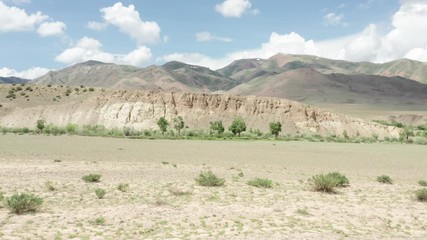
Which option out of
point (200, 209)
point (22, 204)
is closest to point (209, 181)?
point (200, 209)

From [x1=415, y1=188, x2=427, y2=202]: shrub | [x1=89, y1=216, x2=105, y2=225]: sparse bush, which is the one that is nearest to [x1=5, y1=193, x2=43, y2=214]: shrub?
[x1=89, y1=216, x2=105, y2=225]: sparse bush

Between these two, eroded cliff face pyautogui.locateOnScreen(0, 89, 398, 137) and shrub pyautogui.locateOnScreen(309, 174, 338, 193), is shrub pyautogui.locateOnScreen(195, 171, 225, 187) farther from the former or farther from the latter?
eroded cliff face pyautogui.locateOnScreen(0, 89, 398, 137)

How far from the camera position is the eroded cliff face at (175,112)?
3829 inches

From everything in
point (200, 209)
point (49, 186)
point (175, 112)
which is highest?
point (175, 112)

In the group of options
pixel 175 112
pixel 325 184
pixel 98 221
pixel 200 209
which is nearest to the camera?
pixel 98 221

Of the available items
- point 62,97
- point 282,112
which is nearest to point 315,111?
point 282,112

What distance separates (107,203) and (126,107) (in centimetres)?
8628

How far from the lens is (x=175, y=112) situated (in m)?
102

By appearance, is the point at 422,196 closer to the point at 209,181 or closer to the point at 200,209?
the point at 209,181

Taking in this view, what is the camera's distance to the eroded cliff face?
97250 mm

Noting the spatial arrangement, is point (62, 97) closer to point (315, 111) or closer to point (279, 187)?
point (315, 111)

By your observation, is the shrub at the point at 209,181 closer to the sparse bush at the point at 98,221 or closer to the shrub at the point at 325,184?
the shrub at the point at 325,184

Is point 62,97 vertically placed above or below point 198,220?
above

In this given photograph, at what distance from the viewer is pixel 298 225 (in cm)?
1381
